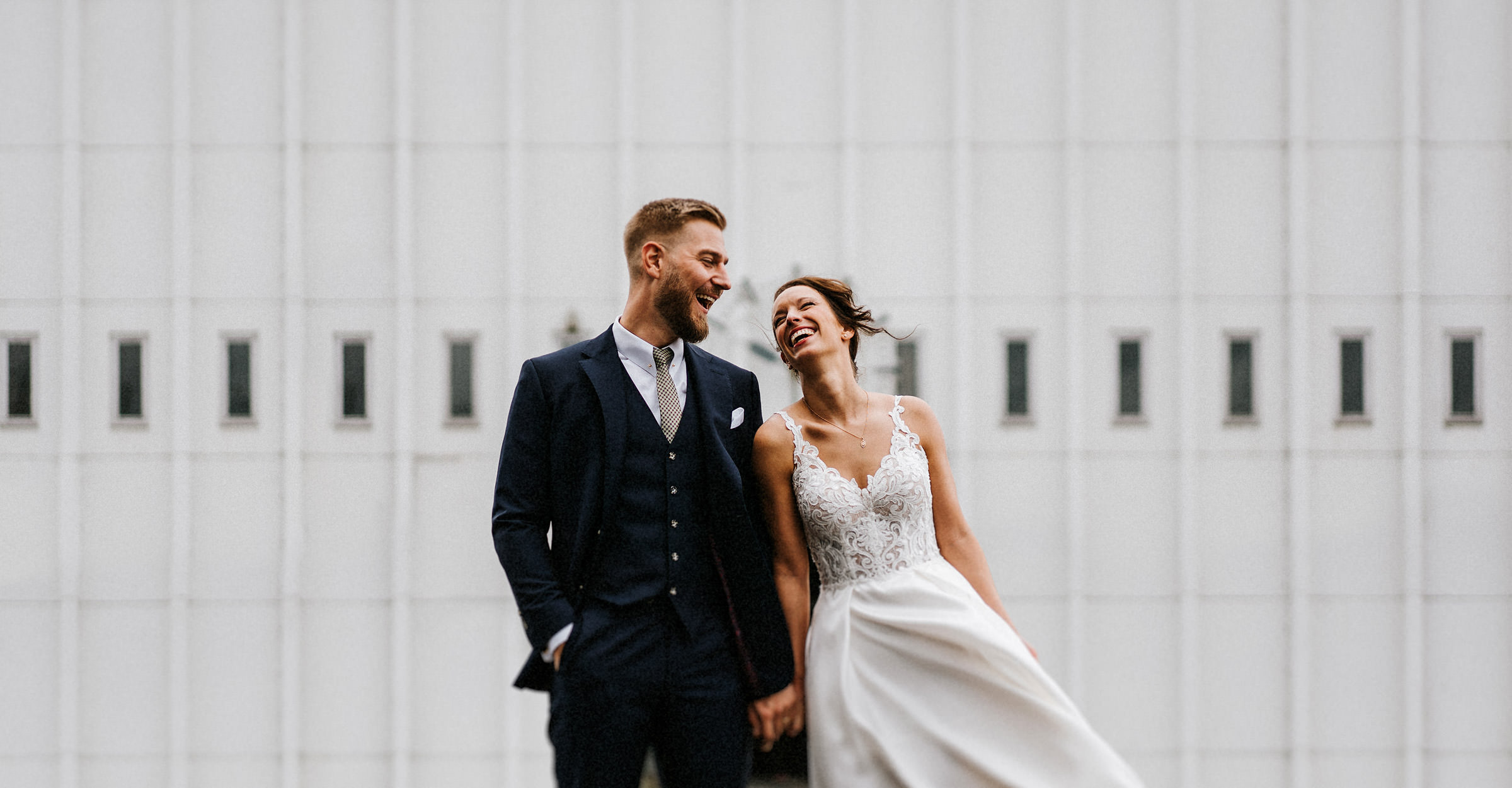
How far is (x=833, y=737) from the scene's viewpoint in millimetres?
2609

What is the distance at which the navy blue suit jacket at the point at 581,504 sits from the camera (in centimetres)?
237

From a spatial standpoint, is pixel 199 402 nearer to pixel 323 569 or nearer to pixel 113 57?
pixel 323 569

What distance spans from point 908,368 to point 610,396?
201 inches

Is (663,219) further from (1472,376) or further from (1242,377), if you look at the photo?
(1472,376)

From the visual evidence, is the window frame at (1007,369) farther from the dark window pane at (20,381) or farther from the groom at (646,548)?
the dark window pane at (20,381)

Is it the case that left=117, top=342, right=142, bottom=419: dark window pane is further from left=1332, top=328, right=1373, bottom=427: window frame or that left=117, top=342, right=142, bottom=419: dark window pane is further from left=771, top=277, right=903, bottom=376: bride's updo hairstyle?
left=1332, top=328, right=1373, bottom=427: window frame

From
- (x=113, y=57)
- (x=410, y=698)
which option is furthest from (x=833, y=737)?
(x=113, y=57)

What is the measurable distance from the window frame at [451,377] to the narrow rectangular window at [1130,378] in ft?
15.5

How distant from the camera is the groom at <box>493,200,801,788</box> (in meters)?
2.34

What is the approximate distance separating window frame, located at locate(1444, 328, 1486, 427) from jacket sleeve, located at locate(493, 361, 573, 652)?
731 cm

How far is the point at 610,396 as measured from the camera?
7.98 feet

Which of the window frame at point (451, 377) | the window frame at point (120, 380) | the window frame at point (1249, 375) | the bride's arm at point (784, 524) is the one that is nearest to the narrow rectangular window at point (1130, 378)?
the window frame at point (1249, 375)

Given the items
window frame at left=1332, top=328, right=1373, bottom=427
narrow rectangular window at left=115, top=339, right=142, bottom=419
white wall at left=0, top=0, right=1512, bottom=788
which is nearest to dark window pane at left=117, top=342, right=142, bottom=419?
narrow rectangular window at left=115, top=339, right=142, bottom=419

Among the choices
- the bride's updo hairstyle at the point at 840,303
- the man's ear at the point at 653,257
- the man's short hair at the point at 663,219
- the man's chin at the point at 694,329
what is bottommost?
the man's chin at the point at 694,329
